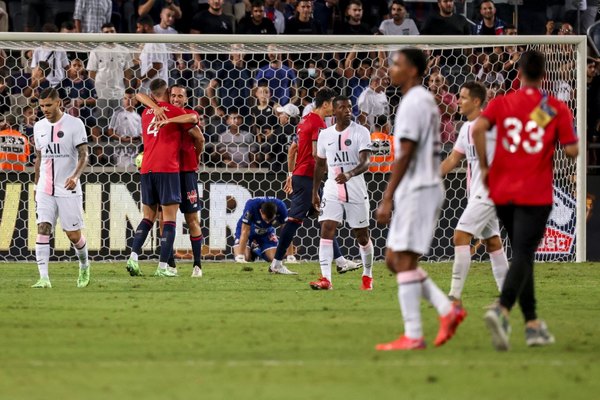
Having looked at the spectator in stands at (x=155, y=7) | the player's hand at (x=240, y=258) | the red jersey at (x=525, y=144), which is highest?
the spectator in stands at (x=155, y=7)

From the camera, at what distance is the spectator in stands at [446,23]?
→ 69.7ft

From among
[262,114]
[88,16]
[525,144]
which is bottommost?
[525,144]

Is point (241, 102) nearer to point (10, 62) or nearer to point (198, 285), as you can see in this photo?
point (10, 62)

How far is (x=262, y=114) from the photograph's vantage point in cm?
1917

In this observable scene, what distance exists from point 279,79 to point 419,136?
11446mm

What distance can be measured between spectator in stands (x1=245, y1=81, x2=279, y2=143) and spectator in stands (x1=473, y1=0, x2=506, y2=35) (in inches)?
170

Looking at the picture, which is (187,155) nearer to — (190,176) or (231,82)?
(190,176)

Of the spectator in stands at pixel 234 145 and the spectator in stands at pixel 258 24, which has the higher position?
the spectator in stands at pixel 258 24

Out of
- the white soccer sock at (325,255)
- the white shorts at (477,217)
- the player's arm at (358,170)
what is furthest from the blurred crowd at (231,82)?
the white shorts at (477,217)

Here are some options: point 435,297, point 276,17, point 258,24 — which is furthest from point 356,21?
point 435,297

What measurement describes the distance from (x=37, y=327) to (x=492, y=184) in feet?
12.3

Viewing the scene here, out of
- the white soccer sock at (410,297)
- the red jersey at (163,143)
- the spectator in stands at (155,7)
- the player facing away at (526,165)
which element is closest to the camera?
the white soccer sock at (410,297)

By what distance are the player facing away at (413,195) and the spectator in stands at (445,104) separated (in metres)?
11.3

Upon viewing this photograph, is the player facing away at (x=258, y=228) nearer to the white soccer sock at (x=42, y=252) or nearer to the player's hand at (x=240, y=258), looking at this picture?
the player's hand at (x=240, y=258)
